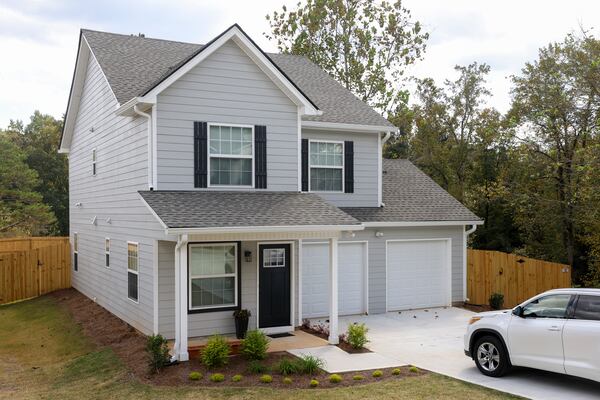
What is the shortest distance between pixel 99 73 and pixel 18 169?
676 inches

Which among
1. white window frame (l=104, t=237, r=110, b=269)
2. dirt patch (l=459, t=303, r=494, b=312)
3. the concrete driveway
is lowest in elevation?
dirt patch (l=459, t=303, r=494, b=312)

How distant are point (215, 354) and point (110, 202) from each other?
7.15 m

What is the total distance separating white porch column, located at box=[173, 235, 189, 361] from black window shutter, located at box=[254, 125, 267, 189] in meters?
3.30

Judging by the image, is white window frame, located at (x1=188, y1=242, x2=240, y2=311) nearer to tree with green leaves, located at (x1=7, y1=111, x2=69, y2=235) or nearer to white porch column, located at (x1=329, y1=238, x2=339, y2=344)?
white porch column, located at (x1=329, y1=238, x2=339, y2=344)

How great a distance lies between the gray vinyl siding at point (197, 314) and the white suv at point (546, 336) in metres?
5.23

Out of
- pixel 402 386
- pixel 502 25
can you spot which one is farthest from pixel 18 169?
pixel 402 386

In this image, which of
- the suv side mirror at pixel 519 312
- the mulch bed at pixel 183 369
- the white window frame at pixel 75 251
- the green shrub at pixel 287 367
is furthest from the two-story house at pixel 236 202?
the suv side mirror at pixel 519 312

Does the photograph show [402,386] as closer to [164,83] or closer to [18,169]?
[164,83]

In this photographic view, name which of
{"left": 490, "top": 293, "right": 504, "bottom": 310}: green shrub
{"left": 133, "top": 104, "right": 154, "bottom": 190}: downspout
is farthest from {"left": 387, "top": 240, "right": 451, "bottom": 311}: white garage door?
{"left": 133, "top": 104, "right": 154, "bottom": 190}: downspout

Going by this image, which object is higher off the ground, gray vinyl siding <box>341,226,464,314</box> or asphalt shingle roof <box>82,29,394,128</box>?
asphalt shingle roof <box>82,29,394,128</box>

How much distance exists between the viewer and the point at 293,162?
14.1m

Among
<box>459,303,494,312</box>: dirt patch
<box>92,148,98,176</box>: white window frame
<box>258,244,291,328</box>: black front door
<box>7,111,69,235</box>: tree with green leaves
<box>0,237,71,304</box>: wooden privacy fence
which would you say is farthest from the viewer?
<box>7,111,69,235</box>: tree with green leaves

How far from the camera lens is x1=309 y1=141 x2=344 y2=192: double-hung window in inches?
639

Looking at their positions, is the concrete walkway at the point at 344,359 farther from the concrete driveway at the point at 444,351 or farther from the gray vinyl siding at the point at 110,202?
the gray vinyl siding at the point at 110,202
